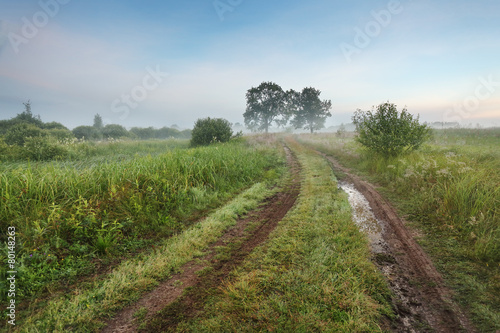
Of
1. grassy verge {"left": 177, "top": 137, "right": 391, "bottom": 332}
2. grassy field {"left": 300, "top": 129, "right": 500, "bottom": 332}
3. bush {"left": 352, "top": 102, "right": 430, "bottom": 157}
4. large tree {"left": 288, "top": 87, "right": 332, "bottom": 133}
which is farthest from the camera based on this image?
large tree {"left": 288, "top": 87, "right": 332, "bottom": 133}

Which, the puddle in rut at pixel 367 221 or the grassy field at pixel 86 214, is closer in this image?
the grassy field at pixel 86 214

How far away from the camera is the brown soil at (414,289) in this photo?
255 cm

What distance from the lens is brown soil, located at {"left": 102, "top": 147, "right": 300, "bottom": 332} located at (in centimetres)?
258

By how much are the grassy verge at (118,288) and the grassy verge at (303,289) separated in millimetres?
1064

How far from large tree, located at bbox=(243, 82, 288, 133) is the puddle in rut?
50141 mm

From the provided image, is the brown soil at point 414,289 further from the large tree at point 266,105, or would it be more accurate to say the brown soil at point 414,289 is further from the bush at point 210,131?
the large tree at point 266,105

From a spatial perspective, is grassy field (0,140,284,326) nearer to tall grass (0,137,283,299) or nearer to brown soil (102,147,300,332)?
tall grass (0,137,283,299)

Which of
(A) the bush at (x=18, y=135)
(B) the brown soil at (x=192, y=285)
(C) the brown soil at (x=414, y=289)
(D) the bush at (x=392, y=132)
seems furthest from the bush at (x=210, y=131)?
(C) the brown soil at (x=414, y=289)

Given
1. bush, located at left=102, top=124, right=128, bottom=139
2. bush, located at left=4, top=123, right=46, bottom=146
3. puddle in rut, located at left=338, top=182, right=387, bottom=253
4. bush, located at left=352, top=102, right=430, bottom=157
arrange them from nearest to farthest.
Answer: puddle in rut, located at left=338, top=182, right=387, bottom=253 < bush, located at left=352, top=102, right=430, bottom=157 < bush, located at left=4, top=123, right=46, bottom=146 < bush, located at left=102, top=124, right=128, bottom=139

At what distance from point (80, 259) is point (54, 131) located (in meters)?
37.7

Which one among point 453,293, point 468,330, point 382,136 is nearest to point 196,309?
point 468,330

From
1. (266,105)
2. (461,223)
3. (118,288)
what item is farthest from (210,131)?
(266,105)

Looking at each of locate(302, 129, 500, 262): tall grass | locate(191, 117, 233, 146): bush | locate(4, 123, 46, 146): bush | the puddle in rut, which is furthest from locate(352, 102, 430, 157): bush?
locate(4, 123, 46, 146): bush

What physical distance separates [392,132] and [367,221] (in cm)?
742
